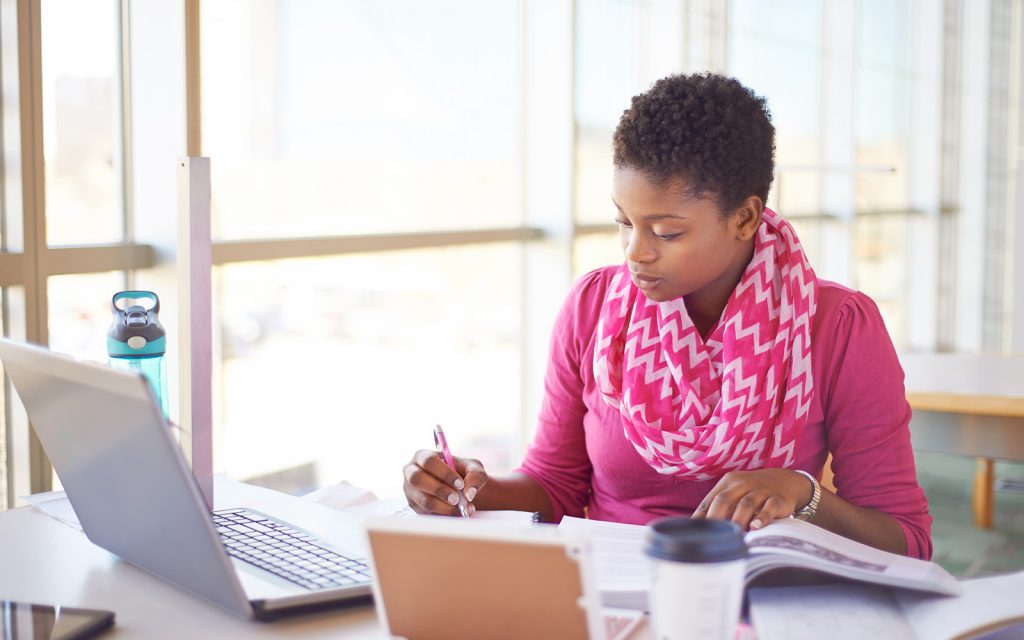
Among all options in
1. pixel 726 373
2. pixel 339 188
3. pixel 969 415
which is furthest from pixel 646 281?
pixel 339 188

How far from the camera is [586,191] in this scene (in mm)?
3689

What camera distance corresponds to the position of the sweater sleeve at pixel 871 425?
1.36 metres

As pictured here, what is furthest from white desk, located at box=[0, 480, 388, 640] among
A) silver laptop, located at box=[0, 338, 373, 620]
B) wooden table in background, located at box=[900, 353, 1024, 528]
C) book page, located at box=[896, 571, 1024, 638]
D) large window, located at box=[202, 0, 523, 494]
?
wooden table in background, located at box=[900, 353, 1024, 528]

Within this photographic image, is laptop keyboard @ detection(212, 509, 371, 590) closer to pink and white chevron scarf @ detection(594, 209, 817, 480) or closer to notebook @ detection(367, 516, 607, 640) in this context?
notebook @ detection(367, 516, 607, 640)

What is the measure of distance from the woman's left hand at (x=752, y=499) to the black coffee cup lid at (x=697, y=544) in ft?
1.08

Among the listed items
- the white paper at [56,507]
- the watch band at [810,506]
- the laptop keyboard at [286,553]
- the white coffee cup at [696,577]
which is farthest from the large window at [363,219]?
the white coffee cup at [696,577]

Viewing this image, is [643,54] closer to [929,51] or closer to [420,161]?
[420,161]

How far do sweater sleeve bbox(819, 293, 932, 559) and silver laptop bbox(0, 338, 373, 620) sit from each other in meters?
0.67

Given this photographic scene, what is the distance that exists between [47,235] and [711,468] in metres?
1.24

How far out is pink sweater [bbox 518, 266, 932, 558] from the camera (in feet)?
4.50

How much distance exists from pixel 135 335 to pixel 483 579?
69cm

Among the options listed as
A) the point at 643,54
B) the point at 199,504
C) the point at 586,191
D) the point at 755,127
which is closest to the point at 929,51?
the point at 643,54

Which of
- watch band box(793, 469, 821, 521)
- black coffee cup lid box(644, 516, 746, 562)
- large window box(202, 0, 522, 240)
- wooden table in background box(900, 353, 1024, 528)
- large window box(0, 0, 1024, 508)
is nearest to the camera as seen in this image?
black coffee cup lid box(644, 516, 746, 562)

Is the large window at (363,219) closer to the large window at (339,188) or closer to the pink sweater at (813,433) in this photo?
the large window at (339,188)
